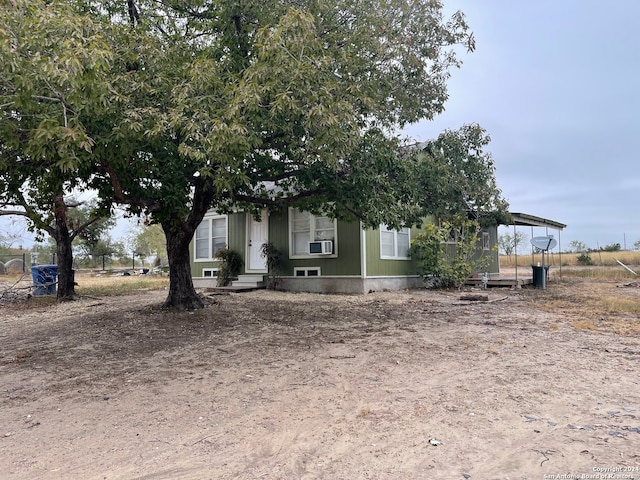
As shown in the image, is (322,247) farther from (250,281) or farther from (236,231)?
(236,231)

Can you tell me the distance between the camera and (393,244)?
13.4m

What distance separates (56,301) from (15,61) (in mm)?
8660

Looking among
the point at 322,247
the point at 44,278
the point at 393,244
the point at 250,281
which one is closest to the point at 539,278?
the point at 393,244

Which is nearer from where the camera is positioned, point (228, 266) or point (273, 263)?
point (273, 263)

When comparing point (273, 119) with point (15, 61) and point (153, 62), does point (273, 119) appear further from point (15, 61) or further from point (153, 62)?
point (15, 61)

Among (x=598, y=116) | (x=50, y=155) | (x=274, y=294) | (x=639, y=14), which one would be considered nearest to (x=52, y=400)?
(x=50, y=155)

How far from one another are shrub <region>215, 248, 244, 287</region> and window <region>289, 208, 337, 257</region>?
1.98 m

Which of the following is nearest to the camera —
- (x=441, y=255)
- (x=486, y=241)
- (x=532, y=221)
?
(x=441, y=255)

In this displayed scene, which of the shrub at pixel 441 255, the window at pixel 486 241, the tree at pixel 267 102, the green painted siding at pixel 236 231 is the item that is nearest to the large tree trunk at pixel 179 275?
the tree at pixel 267 102

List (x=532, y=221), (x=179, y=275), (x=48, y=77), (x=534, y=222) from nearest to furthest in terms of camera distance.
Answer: (x=48, y=77)
(x=179, y=275)
(x=532, y=221)
(x=534, y=222)

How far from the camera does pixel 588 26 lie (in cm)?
997

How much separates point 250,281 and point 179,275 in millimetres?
5120

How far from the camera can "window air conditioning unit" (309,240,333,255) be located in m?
12.2

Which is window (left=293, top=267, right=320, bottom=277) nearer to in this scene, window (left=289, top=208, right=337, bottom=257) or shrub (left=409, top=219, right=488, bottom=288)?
window (left=289, top=208, right=337, bottom=257)
